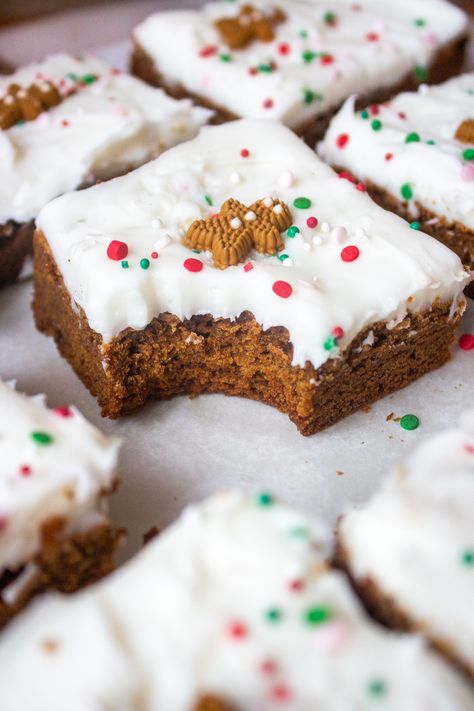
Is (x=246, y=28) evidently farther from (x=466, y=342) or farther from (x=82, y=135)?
(x=466, y=342)

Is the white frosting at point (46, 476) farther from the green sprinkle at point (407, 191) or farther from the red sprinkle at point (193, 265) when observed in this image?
the green sprinkle at point (407, 191)

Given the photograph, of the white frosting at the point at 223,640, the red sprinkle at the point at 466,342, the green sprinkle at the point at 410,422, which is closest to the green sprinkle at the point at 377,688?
the white frosting at the point at 223,640

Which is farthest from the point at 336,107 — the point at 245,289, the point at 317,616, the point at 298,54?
the point at 317,616

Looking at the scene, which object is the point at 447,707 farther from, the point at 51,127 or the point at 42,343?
the point at 51,127

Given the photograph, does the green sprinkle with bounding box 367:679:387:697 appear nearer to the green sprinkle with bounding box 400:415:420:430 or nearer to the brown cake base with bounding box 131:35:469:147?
the green sprinkle with bounding box 400:415:420:430

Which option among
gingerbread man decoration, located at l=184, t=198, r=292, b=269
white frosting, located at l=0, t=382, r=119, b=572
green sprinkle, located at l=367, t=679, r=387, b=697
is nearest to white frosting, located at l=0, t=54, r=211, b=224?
gingerbread man decoration, located at l=184, t=198, r=292, b=269

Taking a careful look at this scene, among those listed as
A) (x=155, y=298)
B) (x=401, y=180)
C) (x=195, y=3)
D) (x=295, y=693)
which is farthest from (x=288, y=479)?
(x=195, y=3)
